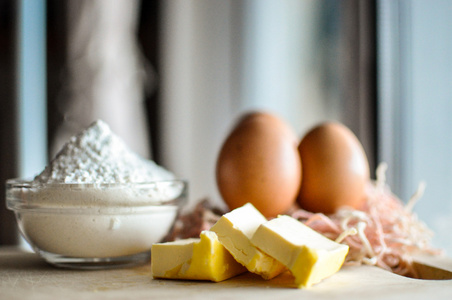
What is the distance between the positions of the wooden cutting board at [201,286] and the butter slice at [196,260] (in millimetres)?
13

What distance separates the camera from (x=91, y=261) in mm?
765

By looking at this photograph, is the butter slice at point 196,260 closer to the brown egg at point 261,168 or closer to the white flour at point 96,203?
the white flour at point 96,203

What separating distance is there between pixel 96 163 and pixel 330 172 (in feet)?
1.56

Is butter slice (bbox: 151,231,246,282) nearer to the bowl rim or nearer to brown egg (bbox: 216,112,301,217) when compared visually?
the bowl rim

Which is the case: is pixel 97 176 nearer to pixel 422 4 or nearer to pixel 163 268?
pixel 163 268

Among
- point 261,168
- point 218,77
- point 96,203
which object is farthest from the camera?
point 218,77

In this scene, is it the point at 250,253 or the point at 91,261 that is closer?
the point at 250,253

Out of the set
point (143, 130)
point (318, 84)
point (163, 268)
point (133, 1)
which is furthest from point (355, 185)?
point (133, 1)

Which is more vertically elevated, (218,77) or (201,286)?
(218,77)

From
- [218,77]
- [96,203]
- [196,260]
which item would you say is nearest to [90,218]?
[96,203]

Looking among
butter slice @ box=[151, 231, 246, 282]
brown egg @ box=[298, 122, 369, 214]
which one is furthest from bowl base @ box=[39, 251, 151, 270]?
brown egg @ box=[298, 122, 369, 214]

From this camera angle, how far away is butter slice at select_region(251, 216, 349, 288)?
605 mm

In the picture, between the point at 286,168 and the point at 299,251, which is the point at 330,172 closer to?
the point at 286,168

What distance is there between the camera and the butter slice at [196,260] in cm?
65
